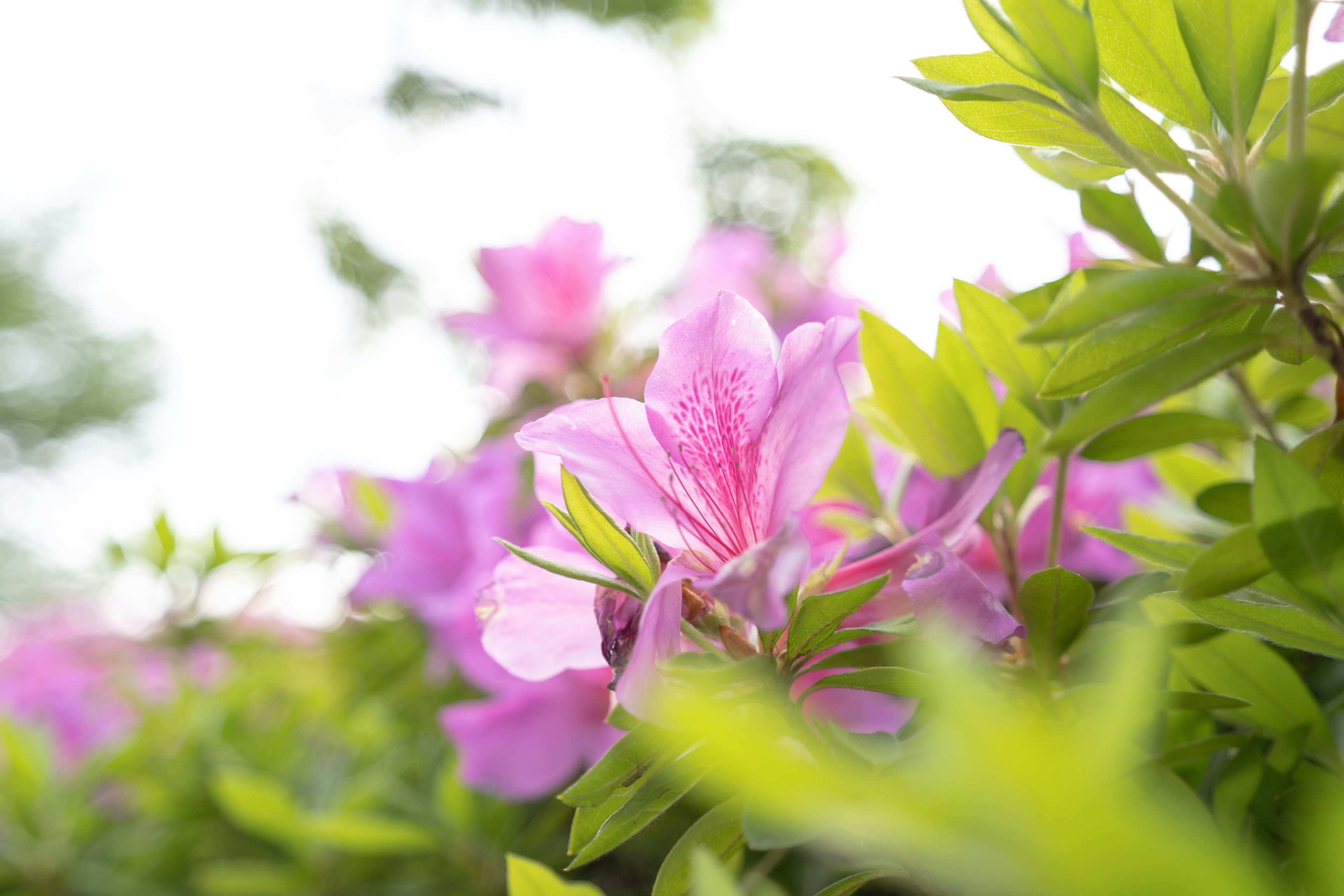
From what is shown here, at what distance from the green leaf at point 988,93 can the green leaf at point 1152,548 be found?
0.19m

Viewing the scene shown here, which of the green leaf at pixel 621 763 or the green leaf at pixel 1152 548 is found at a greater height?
the green leaf at pixel 1152 548

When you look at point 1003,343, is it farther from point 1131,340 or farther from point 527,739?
point 527,739

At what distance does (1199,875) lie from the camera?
0.17 m

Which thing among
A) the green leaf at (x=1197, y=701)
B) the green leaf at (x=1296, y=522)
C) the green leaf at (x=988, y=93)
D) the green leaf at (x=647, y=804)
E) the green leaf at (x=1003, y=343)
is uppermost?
the green leaf at (x=988, y=93)

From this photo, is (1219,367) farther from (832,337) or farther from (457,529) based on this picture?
(457,529)

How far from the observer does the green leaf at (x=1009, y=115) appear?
378mm

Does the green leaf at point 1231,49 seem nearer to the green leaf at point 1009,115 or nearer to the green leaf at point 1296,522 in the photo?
the green leaf at point 1009,115

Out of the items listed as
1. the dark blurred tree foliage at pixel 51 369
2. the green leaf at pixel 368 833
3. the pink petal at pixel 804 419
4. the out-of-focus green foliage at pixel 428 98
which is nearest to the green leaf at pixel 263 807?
the green leaf at pixel 368 833

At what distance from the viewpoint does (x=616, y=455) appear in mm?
382

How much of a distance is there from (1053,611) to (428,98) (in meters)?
12.4

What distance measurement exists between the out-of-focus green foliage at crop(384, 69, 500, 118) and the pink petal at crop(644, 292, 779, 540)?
11872mm

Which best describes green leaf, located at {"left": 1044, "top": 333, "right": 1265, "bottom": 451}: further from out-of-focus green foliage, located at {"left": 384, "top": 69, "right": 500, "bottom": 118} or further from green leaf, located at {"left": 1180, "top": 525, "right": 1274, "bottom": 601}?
out-of-focus green foliage, located at {"left": 384, "top": 69, "right": 500, "bottom": 118}

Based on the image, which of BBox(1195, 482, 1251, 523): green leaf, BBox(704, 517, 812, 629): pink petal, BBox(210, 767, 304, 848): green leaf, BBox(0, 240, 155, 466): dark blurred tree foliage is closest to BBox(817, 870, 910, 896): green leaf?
BBox(704, 517, 812, 629): pink petal

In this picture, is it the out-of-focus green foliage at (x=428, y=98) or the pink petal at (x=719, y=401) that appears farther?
the out-of-focus green foliage at (x=428, y=98)
